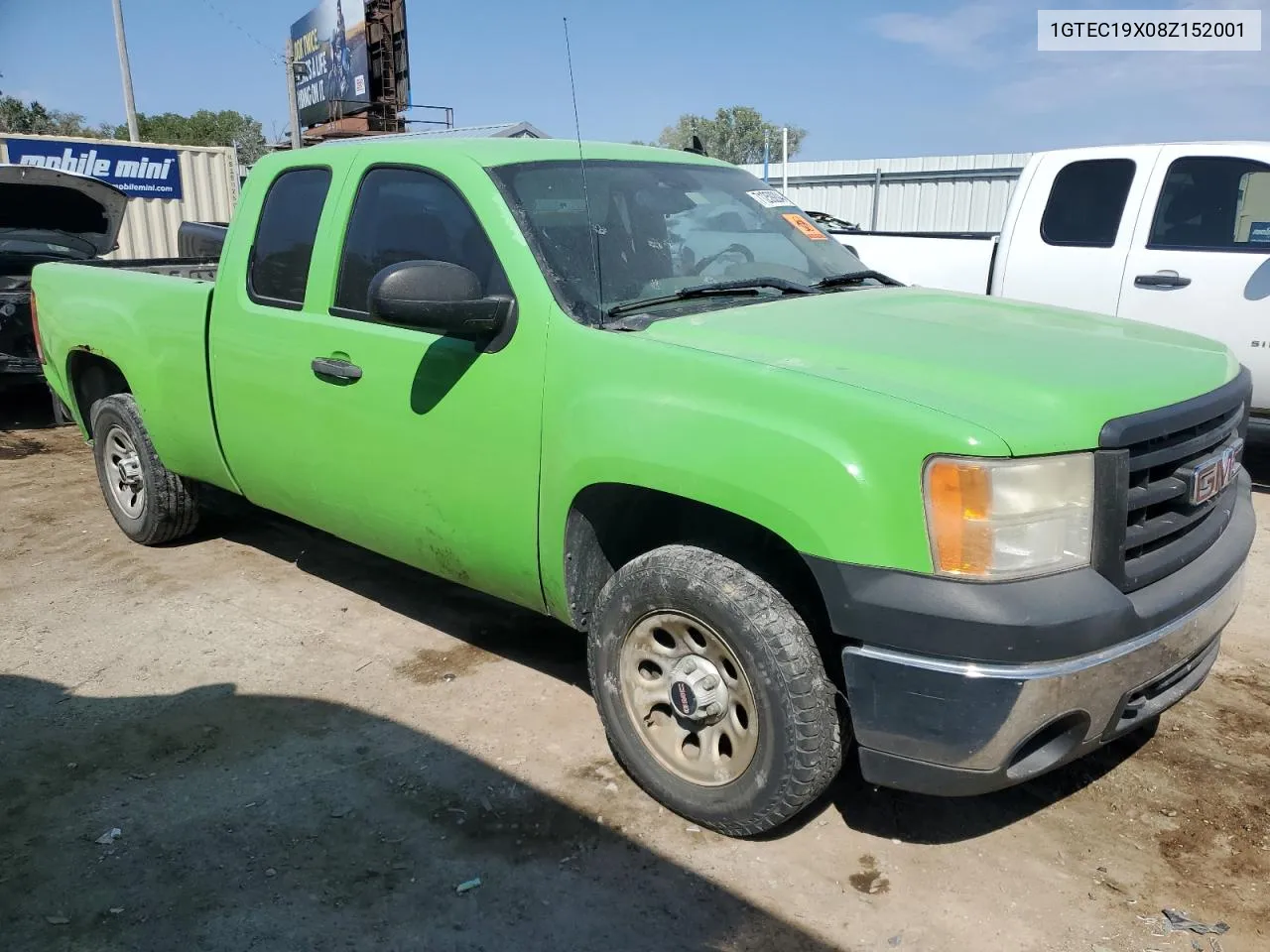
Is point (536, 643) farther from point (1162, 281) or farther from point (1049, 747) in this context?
point (1162, 281)

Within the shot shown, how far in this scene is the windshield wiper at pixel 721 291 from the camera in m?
3.13

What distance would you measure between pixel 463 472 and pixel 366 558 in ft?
7.27

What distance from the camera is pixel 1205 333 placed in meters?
6.22

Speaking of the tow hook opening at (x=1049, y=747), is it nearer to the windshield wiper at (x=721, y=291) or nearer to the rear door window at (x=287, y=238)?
the windshield wiper at (x=721, y=291)

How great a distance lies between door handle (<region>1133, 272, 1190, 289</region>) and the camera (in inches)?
248

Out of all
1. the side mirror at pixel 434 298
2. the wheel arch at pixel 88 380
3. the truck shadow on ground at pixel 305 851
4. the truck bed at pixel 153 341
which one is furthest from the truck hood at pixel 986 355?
the wheel arch at pixel 88 380

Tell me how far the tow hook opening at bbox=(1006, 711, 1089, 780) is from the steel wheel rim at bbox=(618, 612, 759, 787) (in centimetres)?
64

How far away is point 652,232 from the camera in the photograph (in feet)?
11.4

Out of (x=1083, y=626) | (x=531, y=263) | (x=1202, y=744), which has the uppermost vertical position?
(x=531, y=263)

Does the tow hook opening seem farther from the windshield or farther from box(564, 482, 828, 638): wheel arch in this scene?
the windshield

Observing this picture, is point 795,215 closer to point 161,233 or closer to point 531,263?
point 531,263

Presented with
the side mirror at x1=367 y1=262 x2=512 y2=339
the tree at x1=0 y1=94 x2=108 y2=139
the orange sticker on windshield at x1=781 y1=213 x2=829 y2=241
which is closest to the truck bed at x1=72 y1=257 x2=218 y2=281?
the side mirror at x1=367 y1=262 x2=512 y2=339

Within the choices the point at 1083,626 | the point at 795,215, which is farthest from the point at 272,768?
the point at 795,215

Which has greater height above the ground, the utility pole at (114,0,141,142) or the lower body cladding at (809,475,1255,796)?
the utility pole at (114,0,141,142)
